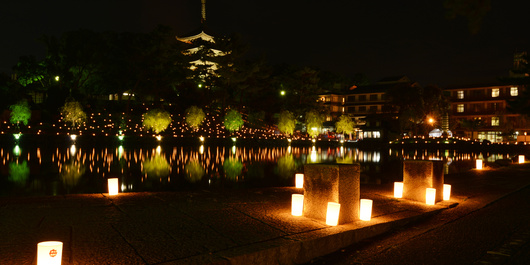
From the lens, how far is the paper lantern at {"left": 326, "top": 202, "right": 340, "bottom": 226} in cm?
581

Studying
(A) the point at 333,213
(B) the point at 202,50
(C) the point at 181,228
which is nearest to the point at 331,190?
(A) the point at 333,213

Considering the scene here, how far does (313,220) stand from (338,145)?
139 ft

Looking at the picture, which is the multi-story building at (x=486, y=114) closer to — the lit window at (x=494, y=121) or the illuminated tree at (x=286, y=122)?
the lit window at (x=494, y=121)

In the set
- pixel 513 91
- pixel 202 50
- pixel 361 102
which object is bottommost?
pixel 361 102

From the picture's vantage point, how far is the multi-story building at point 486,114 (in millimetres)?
51844

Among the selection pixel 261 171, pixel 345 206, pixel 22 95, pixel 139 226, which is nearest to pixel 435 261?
pixel 345 206

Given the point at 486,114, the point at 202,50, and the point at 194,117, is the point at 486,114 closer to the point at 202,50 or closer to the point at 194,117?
the point at 202,50

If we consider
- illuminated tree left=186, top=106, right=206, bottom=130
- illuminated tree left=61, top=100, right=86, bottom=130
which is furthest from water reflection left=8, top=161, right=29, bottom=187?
illuminated tree left=186, top=106, right=206, bottom=130

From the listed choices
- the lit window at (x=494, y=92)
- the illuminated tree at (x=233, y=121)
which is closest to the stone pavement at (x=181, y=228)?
the illuminated tree at (x=233, y=121)

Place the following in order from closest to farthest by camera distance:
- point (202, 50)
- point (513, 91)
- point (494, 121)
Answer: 1. point (202, 50)
2. point (513, 91)
3. point (494, 121)

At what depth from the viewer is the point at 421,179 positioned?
8328mm

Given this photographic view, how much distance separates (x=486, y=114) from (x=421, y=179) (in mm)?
54272

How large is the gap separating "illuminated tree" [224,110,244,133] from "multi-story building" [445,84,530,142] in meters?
31.6

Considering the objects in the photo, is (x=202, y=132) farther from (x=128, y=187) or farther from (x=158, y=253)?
(x=158, y=253)
